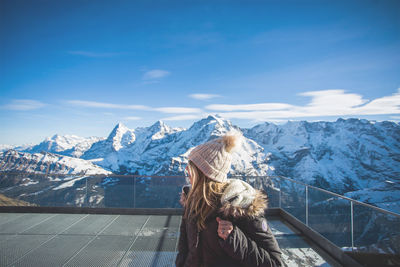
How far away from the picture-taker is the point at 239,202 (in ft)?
4.25

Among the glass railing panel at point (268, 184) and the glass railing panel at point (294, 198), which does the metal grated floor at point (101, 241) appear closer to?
the glass railing panel at point (294, 198)

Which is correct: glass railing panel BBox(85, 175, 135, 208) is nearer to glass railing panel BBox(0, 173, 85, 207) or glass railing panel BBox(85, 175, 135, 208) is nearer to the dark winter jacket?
glass railing panel BBox(0, 173, 85, 207)

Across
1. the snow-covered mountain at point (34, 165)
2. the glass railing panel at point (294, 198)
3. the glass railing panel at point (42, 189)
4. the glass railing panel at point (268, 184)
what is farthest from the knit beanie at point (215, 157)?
the snow-covered mountain at point (34, 165)

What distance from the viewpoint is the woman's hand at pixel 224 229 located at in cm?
121

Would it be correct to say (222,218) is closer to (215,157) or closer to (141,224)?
(215,157)

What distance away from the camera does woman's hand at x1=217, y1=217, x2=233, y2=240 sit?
121 cm

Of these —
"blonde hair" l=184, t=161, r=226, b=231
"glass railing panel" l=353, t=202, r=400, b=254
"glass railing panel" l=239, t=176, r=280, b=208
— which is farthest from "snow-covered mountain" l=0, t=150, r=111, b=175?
"blonde hair" l=184, t=161, r=226, b=231

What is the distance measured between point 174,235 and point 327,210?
3.39m

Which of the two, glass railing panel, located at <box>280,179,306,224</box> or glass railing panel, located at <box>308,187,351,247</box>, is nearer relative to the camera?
glass railing panel, located at <box>308,187,351,247</box>

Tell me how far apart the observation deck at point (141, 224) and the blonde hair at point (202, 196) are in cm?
266

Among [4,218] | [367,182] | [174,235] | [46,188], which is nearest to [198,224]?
[174,235]

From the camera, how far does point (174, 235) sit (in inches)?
176

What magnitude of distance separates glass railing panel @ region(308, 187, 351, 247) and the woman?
135 inches

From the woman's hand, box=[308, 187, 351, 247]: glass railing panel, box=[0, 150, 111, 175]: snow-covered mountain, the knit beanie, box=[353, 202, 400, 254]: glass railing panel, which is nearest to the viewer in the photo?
the woman's hand
